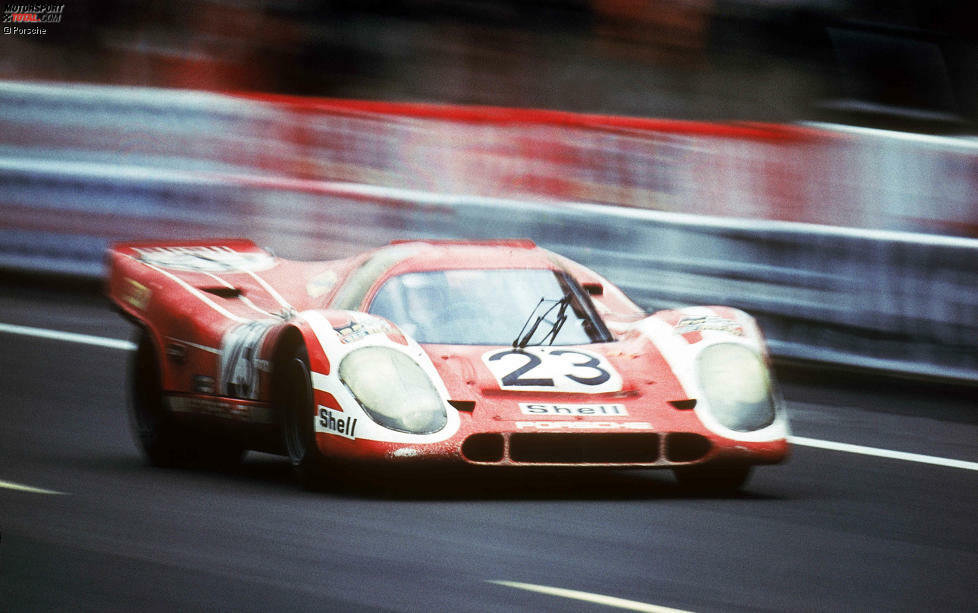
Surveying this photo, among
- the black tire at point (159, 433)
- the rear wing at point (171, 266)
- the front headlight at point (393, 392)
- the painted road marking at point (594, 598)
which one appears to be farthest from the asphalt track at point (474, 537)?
the rear wing at point (171, 266)

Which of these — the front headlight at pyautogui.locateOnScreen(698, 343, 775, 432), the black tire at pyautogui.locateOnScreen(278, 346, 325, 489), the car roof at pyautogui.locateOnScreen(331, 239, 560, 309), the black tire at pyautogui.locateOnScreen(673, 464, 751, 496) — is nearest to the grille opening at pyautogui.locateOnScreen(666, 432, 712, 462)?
the front headlight at pyautogui.locateOnScreen(698, 343, 775, 432)

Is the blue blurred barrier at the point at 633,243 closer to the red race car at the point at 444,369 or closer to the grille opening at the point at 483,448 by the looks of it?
the red race car at the point at 444,369

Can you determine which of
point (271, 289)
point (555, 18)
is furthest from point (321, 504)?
point (555, 18)

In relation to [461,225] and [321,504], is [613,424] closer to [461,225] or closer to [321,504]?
[321,504]

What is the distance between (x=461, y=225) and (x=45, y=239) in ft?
14.1

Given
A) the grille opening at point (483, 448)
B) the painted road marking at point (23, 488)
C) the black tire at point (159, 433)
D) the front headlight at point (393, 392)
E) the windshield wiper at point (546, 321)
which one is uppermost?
the windshield wiper at point (546, 321)

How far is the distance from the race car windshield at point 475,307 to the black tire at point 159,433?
1112mm

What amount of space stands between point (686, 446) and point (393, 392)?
3.91ft

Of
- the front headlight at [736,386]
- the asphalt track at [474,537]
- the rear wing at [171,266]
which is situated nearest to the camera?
the asphalt track at [474,537]

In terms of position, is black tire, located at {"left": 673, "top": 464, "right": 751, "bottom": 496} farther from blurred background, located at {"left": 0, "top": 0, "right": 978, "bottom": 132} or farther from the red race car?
blurred background, located at {"left": 0, "top": 0, "right": 978, "bottom": 132}

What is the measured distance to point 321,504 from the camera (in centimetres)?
757

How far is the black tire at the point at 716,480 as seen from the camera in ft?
26.7

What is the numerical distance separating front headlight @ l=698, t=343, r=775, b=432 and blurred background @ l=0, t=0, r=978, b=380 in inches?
139

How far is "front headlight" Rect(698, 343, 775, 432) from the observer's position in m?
7.86
